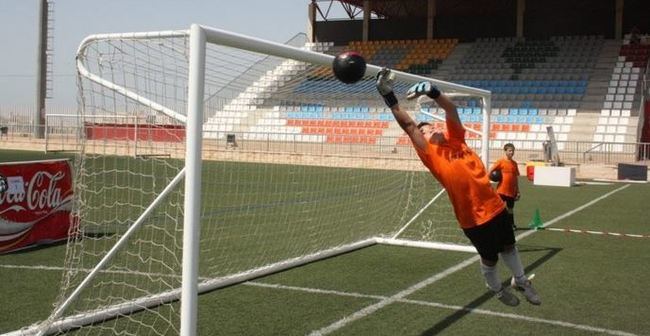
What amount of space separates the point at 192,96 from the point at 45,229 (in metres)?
6.13

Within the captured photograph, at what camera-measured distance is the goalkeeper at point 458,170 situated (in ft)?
16.7

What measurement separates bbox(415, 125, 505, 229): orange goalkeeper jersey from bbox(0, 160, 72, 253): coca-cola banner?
21.2 feet

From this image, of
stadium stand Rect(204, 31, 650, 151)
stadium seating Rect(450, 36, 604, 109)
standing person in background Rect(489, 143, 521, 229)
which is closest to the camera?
standing person in background Rect(489, 143, 521, 229)

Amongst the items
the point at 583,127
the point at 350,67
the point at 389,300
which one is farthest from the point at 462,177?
the point at 583,127

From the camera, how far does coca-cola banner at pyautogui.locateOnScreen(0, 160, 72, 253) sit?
9062mm

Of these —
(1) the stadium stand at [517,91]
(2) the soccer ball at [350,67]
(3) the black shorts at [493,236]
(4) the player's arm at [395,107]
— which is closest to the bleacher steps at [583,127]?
(1) the stadium stand at [517,91]

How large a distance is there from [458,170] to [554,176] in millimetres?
18120

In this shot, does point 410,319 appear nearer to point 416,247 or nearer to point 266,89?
point 416,247

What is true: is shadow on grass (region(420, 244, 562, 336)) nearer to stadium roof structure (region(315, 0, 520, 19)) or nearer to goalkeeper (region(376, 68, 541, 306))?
goalkeeper (region(376, 68, 541, 306))

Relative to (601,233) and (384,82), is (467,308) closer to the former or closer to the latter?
(384,82)

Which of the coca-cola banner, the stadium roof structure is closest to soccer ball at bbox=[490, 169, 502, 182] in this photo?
the coca-cola banner

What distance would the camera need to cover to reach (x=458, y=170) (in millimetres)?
5129

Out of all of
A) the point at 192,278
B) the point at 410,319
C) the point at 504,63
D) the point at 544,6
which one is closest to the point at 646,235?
the point at 410,319

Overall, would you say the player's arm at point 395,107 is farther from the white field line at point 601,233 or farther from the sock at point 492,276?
the white field line at point 601,233
